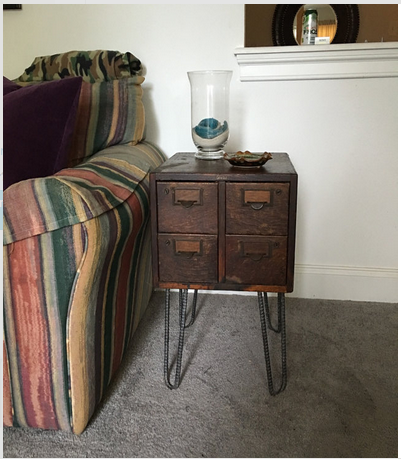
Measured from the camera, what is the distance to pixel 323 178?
5.51ft

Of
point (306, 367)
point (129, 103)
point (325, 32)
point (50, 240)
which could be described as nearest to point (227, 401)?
point (306, 367)

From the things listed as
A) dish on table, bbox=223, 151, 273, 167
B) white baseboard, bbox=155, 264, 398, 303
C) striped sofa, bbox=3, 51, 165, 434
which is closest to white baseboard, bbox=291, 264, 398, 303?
white baseboard, bbox=155, 264, 398, 303

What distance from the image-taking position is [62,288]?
94cm

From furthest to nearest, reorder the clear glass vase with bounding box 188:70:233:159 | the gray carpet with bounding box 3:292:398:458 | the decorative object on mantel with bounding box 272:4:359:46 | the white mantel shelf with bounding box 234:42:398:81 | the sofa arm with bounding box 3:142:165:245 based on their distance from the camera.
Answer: the decorative object on mantel with bounding box 272:4:359:46, the white mantel shelf with bounding box 234:42:398:81, the clear glass vase with bounding box 188:70:233:159, the gray carpet with bounding box 3:292:398:458, the sofa arm with bounding box 3:142:165:245

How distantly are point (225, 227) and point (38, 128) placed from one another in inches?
20.4

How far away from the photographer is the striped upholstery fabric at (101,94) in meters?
1.43

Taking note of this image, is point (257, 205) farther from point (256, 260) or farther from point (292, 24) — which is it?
point (292, 24)

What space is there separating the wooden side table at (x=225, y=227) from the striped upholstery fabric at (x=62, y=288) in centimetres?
10

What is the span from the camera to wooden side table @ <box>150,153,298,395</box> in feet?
3.67

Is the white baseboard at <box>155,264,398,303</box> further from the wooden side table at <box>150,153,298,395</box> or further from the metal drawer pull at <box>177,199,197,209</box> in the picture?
the metal drawer pull at <box>177,199,197,209</box>

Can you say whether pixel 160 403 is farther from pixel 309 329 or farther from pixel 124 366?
pixel 309 329

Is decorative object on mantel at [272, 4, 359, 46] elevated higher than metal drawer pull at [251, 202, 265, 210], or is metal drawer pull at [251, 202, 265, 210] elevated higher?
decorative object on mantel at [272, 4, 359, 46]

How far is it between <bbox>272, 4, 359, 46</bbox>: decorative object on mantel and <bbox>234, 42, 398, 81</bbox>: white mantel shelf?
17cm

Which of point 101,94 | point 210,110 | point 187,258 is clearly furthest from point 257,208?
point 101,94
